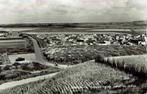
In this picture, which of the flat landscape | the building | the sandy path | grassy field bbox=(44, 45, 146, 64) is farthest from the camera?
grassy field bbox=(44, 45, 146, 64)

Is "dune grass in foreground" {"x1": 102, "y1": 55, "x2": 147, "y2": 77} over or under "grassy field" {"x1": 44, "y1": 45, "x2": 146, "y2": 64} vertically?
under

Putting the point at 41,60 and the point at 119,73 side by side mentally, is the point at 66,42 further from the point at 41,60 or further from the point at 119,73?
the point at 119,73

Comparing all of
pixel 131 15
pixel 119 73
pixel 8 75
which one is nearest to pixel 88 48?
pixel 119 73

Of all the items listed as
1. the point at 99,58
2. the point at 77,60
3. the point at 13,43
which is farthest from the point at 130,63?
the point at 13,43

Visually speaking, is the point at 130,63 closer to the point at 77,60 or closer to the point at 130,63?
the point at 130,63

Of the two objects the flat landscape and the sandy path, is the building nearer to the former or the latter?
the flat landscape

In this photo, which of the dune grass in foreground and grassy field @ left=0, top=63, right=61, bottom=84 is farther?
the dune grass in foreground

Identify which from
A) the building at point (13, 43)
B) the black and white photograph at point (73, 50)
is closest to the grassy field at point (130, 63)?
the black and white photograph at point (73, 50)

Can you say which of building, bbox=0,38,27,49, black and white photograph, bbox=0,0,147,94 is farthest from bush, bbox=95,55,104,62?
building, bbox=0,38,27,49

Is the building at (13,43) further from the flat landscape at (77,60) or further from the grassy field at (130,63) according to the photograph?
the grassy field at (130,63)
